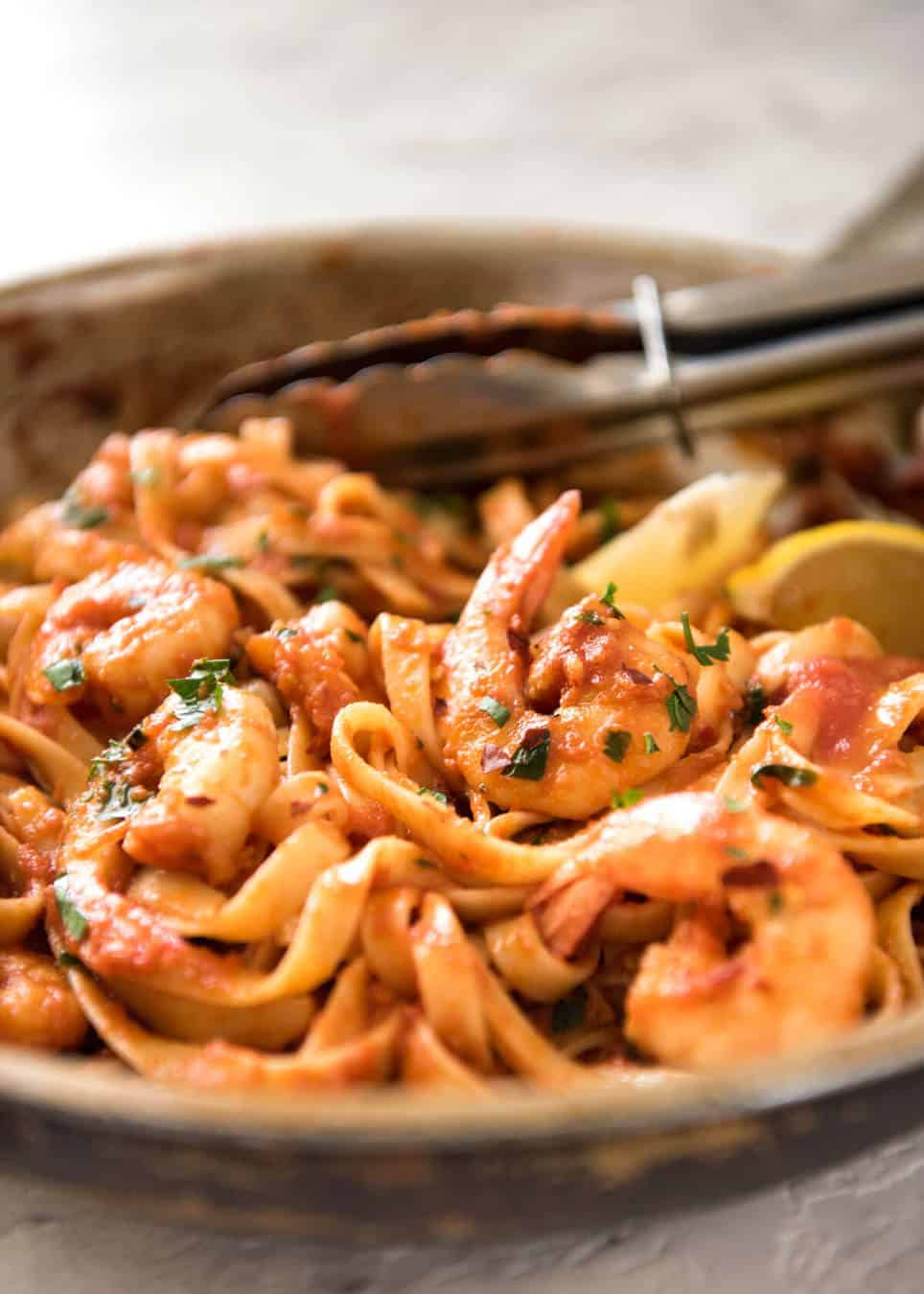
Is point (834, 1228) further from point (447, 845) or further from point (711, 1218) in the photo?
point (447, 845)

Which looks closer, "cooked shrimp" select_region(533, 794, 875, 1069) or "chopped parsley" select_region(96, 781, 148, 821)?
"cooked shrimp" select_region(533, 794, 875, 1069)

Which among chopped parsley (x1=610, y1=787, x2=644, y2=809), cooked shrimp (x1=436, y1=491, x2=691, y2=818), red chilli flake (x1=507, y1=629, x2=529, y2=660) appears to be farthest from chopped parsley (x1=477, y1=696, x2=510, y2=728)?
chopped parsley (x1=610, y1=787, x2=644, y2=809)

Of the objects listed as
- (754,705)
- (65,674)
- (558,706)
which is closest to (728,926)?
(558,706)

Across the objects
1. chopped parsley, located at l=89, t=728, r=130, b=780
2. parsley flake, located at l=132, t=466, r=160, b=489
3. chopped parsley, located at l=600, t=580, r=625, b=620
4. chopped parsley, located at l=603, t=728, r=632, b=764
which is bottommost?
chopped parsley, located at l=603, t=728, r=632, b=764

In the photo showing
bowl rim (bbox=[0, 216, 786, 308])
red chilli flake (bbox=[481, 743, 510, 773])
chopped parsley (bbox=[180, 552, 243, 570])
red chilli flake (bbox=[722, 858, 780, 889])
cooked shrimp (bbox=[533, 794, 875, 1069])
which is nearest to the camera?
cooked shrimp (bbox=[533, 794, 875, 1069])

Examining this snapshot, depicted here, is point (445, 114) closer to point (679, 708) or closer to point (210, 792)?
point (679, 708)

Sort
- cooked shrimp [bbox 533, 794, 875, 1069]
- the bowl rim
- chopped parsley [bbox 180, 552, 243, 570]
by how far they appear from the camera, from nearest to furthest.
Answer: cooked shrimp [bbox 533, 794, 875, 1069] < chopped parsley [bbox 180, 552, 243, 570] < the bowl rim

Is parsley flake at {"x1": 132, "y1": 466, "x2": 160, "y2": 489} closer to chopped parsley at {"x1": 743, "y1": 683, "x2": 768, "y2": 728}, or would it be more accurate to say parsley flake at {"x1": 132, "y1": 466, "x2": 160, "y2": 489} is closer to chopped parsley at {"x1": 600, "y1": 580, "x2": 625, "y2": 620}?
chopped parsley at {"x1": 600, "y1": 580, "x2": 625, "y2": 620}

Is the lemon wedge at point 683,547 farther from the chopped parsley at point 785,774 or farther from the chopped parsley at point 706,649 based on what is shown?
the chopped parsley at point 785,774

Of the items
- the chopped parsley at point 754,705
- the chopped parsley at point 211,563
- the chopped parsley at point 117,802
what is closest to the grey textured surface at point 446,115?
the chopped parsley at point 211,563
